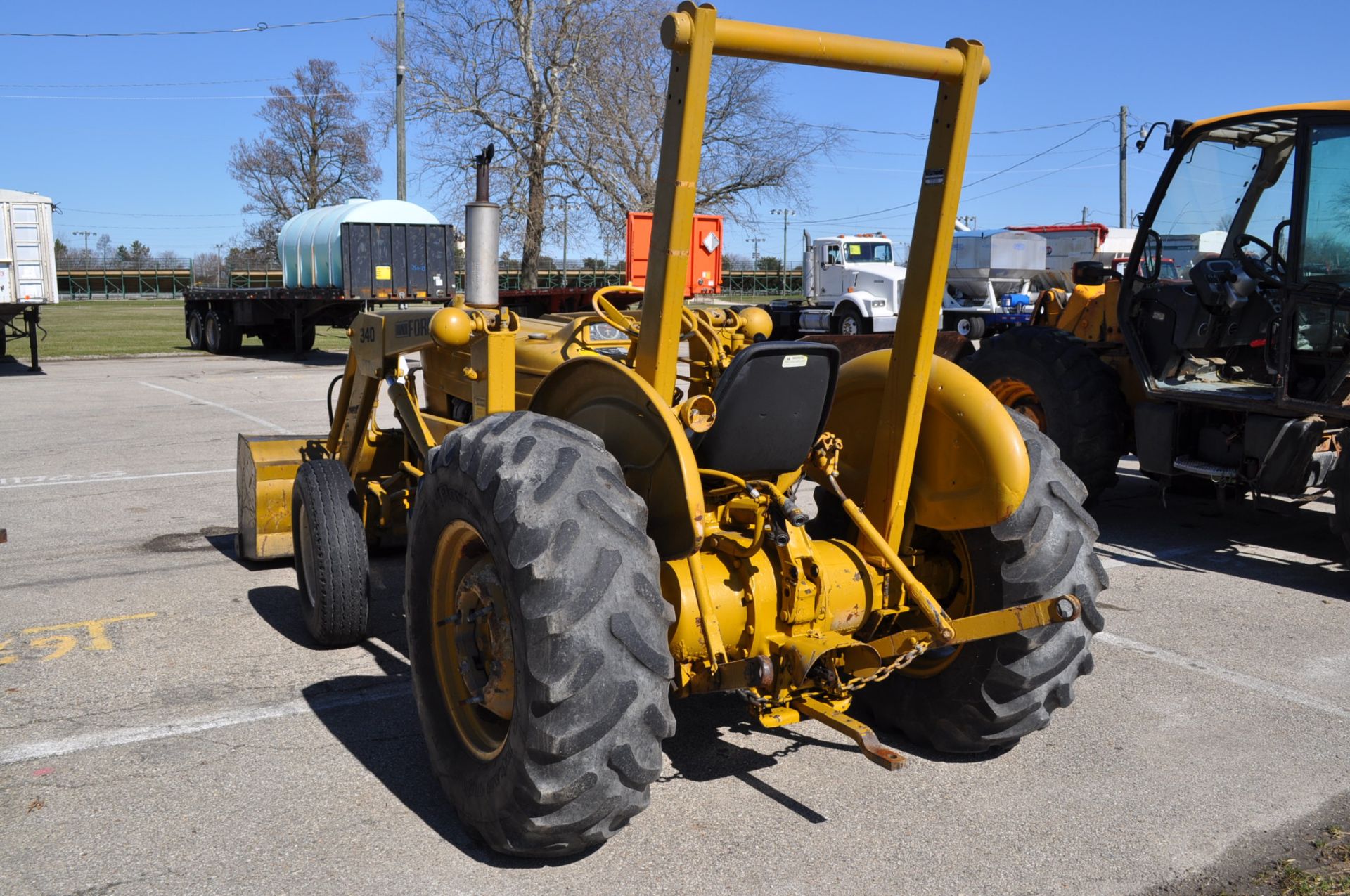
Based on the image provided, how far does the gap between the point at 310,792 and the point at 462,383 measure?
243cm

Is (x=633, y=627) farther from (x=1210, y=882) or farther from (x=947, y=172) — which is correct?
(x=1210, y=882)

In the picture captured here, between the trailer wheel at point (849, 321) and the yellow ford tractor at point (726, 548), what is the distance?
71.0ft

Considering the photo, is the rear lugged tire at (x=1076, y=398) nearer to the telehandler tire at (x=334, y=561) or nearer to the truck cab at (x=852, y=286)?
the telehandler tire at (x=334, y=561)

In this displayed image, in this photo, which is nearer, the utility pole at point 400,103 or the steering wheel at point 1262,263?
the steering wheel at point 1262,263

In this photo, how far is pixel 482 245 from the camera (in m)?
5.86

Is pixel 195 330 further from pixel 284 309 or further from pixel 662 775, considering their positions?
pixel 662 775

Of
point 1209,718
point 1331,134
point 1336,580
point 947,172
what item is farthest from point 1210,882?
point 1331,134

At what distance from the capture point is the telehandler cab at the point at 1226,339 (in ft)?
24.4

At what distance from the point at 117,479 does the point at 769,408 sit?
8.52 m

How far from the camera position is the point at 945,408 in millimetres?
4004

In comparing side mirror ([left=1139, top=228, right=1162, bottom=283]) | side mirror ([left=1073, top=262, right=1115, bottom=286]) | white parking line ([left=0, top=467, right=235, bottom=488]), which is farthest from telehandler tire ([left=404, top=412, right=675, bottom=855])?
side mirror ([left=1073, top=262, right=1115, bottom=286])

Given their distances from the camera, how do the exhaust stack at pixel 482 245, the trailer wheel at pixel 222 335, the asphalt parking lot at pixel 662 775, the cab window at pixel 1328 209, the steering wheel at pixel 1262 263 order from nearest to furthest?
the asphalt parking lot at pixel 662 775 → the exhaust stack at pixel 482 245 → the cab window at pixel 1328 209 → the steering wheel at pixel 1262 263 → the trailer wheel at pixel 222 335

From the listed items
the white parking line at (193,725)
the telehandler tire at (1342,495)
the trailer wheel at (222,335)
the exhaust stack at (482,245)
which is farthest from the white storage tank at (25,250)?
the telehandler tire at (1342,495)

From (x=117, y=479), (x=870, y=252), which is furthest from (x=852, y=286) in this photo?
(x=117, y=479)
